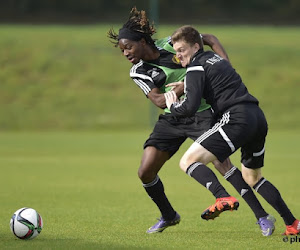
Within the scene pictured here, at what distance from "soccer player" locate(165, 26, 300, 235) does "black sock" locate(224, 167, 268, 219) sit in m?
0.45

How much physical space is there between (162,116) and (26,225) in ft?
6.13

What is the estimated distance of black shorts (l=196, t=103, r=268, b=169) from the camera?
7.01 metres

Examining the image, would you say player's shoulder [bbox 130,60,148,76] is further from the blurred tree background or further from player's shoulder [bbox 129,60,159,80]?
the blurred tree background

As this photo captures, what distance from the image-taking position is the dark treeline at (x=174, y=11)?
147ft

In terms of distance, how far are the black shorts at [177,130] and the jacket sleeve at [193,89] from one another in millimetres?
635

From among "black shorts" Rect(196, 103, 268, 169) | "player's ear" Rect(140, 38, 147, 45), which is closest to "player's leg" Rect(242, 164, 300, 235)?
"black shorts" Rect(196, 103, 268, 169)

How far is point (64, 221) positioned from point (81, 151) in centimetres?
1061

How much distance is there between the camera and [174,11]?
4750cm

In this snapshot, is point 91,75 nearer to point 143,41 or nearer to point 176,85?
point 143,41

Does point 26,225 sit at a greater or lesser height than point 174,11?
greater

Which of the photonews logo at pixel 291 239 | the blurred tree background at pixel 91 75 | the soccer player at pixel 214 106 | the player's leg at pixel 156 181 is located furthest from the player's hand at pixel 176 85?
the blurred tree background at pixel 91 75

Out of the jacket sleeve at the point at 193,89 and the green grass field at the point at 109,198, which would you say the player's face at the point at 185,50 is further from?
the green grass field at the point at 109,198

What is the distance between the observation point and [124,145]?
21.0 meters

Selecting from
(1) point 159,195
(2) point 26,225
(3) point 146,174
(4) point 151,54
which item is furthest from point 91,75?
(2) point 26,225
